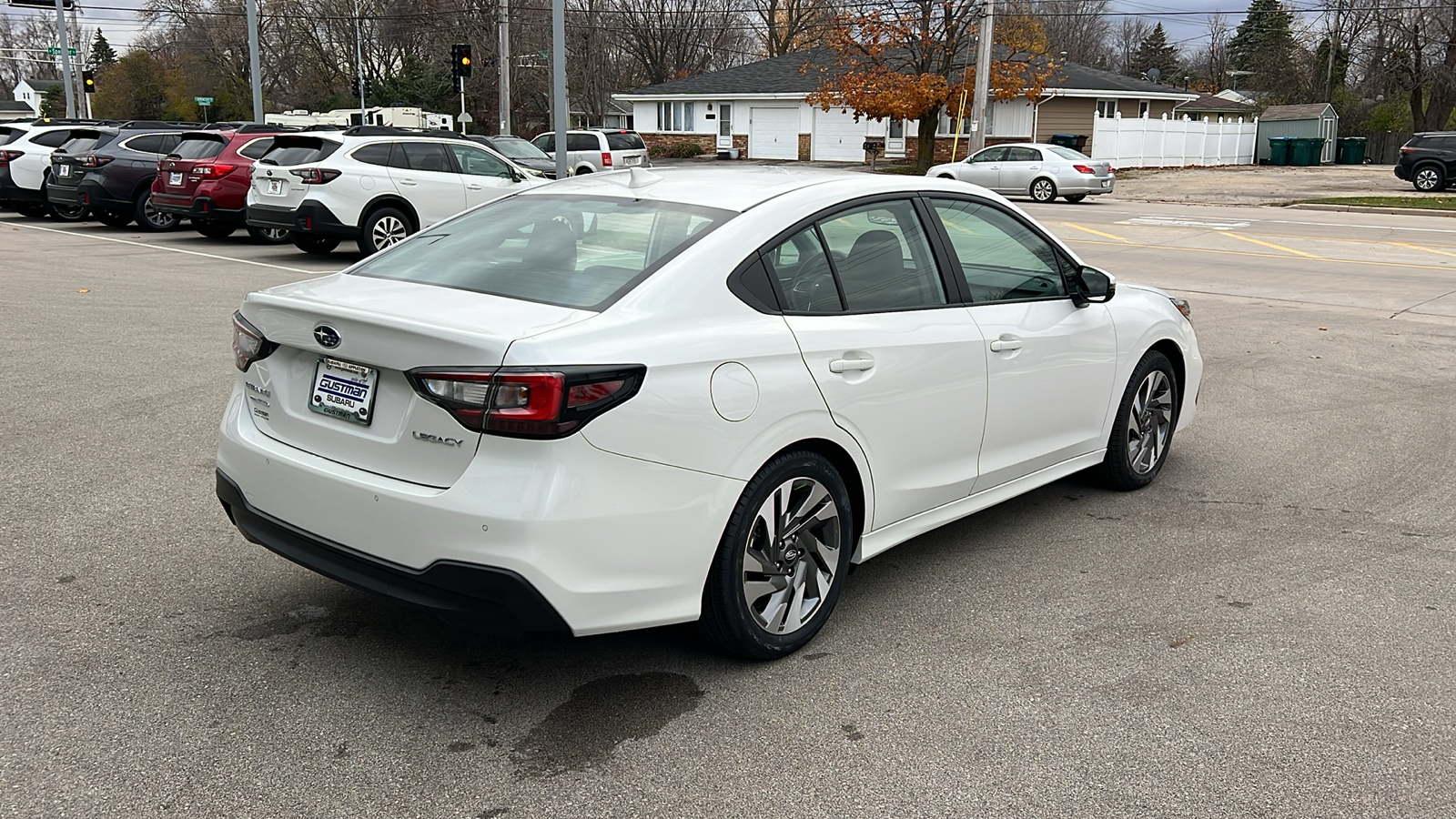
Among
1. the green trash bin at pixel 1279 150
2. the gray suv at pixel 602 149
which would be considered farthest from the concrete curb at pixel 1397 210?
the green trash bin at pixel 1279 150

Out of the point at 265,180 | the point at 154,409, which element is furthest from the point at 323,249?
the point at 154,409

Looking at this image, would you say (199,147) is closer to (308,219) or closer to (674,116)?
(308,219)

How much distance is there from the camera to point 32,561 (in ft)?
15.6

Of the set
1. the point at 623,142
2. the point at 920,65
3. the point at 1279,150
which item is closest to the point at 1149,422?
the point at 623,142

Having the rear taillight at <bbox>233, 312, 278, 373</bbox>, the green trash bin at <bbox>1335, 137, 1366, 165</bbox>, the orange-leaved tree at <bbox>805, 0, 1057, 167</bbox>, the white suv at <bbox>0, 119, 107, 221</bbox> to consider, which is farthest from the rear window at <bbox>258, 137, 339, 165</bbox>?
the green trash bin at <bbox>1335, 137, 1366, 165</bbox>

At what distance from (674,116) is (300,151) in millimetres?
44139

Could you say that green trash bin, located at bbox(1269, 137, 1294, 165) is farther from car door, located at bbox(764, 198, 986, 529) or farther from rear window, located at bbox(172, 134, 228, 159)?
car door, located at bbox(764, 198, 986, 529)

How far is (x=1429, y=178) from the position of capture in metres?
33.4

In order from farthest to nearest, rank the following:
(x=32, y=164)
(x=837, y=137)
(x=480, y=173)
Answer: (x=837, y=137), (x=32, y=164), (x=480, y=173)

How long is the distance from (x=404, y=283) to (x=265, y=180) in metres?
12.8

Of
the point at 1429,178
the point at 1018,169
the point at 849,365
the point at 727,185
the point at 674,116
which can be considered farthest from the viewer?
the point at 674,116

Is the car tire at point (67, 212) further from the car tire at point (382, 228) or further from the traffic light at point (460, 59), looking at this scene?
the traffic light at point (460, 59)

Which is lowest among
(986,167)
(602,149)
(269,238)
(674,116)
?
(269,238)

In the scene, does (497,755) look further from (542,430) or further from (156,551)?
(156,551)
